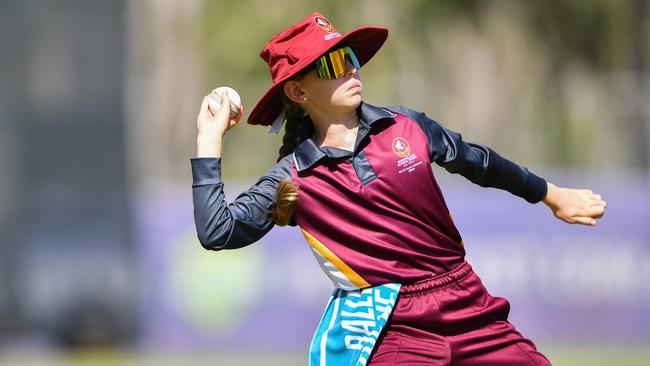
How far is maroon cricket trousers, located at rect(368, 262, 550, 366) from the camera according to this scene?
4750mm

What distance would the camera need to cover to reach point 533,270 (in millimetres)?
13320

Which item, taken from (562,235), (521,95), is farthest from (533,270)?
(521,95)

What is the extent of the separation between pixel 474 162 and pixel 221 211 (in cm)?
106

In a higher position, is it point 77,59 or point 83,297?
point 77,59

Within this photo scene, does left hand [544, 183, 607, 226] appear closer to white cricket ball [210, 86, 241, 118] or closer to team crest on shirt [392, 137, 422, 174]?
team crest on shirt [392, 137, 422, 174]

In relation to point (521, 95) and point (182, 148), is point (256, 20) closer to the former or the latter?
point (182, 148)

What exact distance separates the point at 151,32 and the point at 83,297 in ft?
29.3

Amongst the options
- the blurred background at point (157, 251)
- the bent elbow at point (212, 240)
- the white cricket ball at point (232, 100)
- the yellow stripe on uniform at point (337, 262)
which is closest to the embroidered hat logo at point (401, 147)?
the yellow stripe on uniform at point (337, 262)

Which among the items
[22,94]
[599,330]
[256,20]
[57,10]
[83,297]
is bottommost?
[599,330]

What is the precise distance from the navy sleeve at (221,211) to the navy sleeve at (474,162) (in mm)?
657

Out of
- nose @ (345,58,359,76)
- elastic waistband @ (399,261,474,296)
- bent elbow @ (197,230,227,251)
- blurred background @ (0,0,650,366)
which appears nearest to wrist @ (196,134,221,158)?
bent elbow @ (197,230,227,251)

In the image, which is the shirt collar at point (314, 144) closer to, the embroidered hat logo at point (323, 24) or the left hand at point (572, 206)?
the embroidered hat logo at point (323, 24)

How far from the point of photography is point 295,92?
5020 mm

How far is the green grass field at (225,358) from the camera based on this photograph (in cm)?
1187
